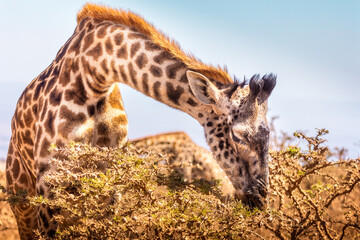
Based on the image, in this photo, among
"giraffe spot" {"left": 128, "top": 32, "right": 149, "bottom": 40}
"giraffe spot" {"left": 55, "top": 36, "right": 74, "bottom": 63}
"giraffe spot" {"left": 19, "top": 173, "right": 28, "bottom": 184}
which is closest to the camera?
"giraffe spot" {"left": 128, "top": 32, "right": 149, "bottom": 40}

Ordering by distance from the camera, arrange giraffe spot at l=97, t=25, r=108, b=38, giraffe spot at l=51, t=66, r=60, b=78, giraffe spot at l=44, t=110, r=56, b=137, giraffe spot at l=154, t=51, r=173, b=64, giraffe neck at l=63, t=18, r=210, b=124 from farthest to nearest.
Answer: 1. giraffe spot at l=51, t=66, r=60, b=78
2. giraffe spot at l=97, t=25, r=108, b=38
3. giraffe spot at l=44, t=110, r=56, b=137
4. giraffe spot at l=154, t=51, r=173, b=64
5. giraffe neck at l=63, t=18, r=210, b=124

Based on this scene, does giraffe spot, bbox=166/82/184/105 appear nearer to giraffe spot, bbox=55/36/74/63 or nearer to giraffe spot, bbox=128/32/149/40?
giraffe spot, bbox=128/32/149/40

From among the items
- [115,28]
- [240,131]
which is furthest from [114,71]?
[240,131]

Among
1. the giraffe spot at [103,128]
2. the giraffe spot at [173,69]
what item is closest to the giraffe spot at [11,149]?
the giraffe spot at [103,128]

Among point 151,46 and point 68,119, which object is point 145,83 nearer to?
point 151,46

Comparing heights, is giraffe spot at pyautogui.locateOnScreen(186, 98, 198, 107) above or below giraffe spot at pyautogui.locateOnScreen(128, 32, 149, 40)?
below

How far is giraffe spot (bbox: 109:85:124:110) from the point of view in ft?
21.5

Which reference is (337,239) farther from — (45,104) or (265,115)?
(45,104)

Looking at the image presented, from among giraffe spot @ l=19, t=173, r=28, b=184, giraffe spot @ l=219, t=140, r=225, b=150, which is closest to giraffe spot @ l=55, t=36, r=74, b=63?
giraffe spot @ l=19, t=173, r=28, b=184

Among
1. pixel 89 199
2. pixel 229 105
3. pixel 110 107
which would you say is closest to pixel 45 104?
pixel 110 107

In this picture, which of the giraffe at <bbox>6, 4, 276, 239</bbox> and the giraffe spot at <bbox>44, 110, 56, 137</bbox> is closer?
the giraffe at <bbox>6, 4, 276, 239</bbox>

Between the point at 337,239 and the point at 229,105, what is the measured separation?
242 centimetres

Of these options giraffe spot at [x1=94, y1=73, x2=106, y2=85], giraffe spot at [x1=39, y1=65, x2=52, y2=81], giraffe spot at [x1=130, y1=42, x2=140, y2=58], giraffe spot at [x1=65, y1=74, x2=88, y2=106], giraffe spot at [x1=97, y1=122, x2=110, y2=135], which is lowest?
giraffe spot at [x1=97, y1=122, x2=110, y2=135]

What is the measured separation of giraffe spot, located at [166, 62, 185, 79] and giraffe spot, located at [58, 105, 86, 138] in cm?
132
